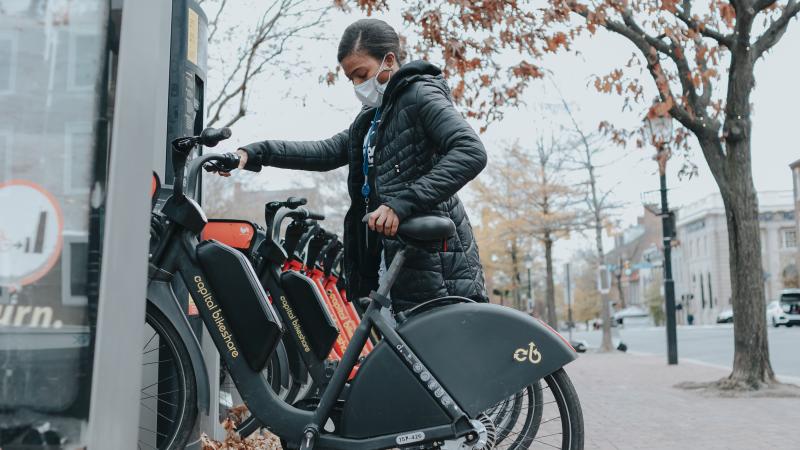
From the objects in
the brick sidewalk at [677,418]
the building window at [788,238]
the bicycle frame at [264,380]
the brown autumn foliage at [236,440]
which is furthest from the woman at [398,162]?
the building window at [788,238]

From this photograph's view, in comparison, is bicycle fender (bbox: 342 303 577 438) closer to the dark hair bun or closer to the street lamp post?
the dark hair bun

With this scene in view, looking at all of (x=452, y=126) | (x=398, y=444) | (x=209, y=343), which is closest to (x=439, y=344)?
(x=398, y=444)

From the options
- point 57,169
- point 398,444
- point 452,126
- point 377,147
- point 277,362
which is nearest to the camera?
point 57,169

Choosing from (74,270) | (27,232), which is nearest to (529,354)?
(74,270)


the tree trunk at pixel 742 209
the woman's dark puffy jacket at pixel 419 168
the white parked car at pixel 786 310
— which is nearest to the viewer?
the woman's dark puffy jacket at pixel 419 168

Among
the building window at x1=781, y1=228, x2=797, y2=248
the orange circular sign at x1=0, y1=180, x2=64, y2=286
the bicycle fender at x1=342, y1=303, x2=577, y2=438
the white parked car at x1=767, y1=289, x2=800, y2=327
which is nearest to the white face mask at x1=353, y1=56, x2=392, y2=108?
the bicycle fender at x1=342, y1=303, x2=577, y2=438

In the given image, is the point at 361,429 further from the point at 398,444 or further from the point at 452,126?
the point at 452,126

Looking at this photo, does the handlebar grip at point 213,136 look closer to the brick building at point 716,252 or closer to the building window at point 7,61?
the building window at point 7,61

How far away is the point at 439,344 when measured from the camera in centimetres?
302

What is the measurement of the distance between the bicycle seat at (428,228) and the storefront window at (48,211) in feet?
4.17

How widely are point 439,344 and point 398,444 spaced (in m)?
0.37

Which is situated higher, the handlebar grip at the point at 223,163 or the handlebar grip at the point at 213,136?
the handlebar grip at the point at 213,136

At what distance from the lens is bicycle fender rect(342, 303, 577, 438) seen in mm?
3000

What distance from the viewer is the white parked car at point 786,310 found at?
43.6 m
